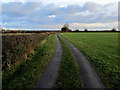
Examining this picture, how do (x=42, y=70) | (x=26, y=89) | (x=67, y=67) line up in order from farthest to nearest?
1. (x=67, y=67)
2. (x=42, y=70)
3. (x=26, y=89)

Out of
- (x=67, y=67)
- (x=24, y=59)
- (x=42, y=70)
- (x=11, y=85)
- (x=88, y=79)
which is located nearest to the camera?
(x=11, y=85)

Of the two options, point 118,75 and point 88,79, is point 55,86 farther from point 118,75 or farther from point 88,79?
point 118,75

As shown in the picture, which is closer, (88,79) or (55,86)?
(55,86)

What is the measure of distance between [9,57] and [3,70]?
2.93 feet

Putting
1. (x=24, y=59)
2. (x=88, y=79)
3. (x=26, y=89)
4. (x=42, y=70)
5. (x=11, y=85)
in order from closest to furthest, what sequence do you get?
(x=26, y=89) → (x=11, y=85) → (x=88, y=79) → (x=42, y=70) → (x=24, y=59)

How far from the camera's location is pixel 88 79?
642cm

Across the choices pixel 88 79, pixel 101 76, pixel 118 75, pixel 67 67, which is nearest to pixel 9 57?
pixel 67 67

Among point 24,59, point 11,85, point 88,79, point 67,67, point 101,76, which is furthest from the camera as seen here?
point 24,59

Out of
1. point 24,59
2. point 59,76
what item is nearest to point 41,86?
point 59,76

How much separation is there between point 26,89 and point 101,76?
406 cm

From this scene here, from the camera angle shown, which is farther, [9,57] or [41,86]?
[9,57]

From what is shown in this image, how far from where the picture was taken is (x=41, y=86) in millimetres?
5602

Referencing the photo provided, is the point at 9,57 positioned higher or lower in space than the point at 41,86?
higher

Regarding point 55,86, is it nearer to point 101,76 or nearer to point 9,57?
point 101,76
